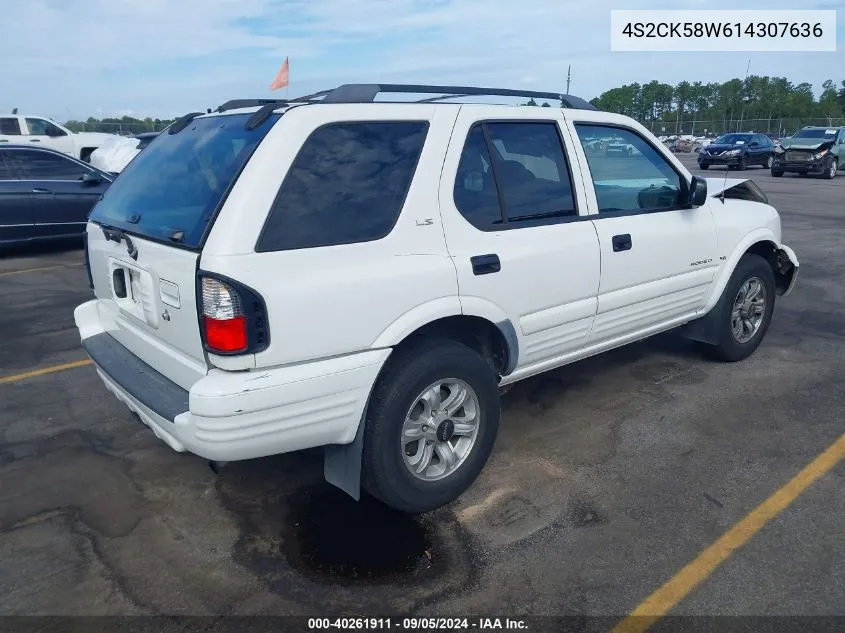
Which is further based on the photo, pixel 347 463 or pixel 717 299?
pixel 717 299

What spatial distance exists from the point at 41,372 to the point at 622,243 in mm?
4148

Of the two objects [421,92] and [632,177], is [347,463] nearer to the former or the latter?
[421,92]

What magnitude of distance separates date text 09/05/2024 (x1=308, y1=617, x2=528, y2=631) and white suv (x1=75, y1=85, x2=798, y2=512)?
0.59 metres

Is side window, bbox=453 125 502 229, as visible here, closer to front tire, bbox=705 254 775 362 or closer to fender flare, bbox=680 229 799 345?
fender flare, bbox=680 229 799 345

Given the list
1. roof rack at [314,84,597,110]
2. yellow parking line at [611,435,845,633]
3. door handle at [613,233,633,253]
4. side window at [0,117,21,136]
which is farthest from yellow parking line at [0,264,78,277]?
side window at [0,117,21,136]

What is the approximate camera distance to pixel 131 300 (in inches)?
128

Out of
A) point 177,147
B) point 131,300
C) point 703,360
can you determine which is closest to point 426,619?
point 131,300

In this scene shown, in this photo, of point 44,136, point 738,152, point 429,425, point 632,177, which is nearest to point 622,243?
point 632,177

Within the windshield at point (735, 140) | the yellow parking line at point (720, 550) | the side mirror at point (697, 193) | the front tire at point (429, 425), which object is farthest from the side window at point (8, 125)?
the windshield at point (735, 140)

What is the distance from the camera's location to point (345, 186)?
287 centimetres

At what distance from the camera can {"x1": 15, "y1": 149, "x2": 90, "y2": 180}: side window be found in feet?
31.5

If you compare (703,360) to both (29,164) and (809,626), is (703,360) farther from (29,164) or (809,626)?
(29,164)

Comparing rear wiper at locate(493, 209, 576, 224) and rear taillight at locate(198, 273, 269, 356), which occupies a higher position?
rear wiper at locate(493, 209, 576, 224)

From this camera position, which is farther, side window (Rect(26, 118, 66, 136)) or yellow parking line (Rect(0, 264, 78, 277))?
side window (Rect(26, 118, 66, 136))
